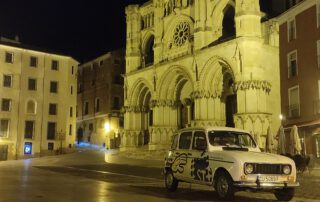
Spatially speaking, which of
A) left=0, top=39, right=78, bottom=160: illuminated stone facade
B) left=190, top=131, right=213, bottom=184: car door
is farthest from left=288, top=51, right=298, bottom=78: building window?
left=0, top=39, right=78, bottom=160: illuminated stone facade

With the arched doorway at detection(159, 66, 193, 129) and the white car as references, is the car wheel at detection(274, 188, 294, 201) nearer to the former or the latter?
the white car

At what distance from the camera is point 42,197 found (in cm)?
1230

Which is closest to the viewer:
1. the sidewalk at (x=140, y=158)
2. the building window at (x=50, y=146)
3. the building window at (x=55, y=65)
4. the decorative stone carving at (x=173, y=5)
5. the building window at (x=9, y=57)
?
the sidewalk at (x=140, y=158)

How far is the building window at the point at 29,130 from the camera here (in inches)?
2008

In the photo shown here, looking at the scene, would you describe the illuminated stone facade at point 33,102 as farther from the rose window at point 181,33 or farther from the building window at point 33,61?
the rose window at point 181,33

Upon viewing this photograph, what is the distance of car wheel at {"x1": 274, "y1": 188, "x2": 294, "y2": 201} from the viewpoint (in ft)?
39.0

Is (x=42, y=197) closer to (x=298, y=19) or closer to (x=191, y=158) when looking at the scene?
(x=191, y=158)

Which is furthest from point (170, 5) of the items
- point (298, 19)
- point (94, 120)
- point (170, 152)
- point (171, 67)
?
point (170, 152)

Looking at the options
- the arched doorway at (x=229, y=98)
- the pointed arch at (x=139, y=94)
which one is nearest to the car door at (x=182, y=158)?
the arched doorway at (x=229, y=98)

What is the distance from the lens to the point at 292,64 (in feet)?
104

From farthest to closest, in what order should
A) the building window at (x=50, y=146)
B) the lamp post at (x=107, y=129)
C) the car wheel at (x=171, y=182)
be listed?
1. the lamp post at (x=107, y=129)
2. the building window at (x=50, y=146)
3. the car wheel at (x=171, y=182)

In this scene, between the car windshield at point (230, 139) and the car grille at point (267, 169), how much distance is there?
157 cm

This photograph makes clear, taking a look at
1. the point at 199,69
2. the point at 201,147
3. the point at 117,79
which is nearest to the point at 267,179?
the point at 201,147

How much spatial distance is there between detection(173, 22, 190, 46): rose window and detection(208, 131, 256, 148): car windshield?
30569 millimetres
